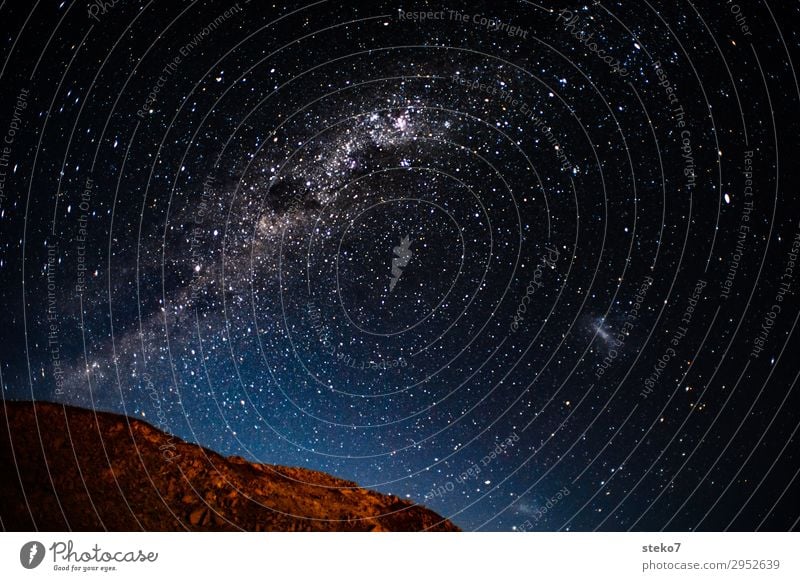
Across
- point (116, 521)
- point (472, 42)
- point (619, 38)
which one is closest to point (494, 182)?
point (472, 42)

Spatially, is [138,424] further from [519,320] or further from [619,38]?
[619,38]

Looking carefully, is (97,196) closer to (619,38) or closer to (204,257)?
(204,257)
